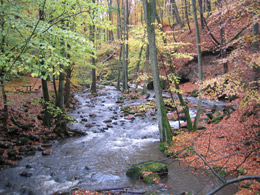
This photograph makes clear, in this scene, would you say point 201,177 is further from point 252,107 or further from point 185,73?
point 185,73

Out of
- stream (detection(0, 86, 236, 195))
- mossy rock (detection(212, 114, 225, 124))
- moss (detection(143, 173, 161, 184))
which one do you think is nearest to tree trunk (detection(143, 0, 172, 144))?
stream (detection(0, 86, 236, 195))

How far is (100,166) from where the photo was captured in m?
7.18

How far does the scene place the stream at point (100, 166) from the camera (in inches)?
221

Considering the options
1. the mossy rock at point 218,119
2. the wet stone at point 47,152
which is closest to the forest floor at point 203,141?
the wet stone at point 47,152

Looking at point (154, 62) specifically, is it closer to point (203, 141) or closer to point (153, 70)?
point (153, 70)

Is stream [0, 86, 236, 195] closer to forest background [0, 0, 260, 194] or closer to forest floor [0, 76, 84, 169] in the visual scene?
forest floor [0, 76, 84, 169]

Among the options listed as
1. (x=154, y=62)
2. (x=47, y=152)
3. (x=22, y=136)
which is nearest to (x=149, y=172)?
(x=154, y=62)

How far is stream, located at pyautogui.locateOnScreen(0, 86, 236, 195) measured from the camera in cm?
561

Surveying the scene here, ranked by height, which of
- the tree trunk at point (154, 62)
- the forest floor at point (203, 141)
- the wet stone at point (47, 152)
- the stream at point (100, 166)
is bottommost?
the stream at point (100, 166)

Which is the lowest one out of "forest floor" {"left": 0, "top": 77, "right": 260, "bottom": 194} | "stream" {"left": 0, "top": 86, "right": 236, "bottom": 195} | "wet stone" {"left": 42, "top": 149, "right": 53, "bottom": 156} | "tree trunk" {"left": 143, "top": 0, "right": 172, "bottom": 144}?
"stream" {"left": 0, "top": 86, "right": 236, "bottom": 195}

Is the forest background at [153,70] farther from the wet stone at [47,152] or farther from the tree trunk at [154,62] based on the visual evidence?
the wet stone at [47,152]

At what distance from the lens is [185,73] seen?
2314 centimetres

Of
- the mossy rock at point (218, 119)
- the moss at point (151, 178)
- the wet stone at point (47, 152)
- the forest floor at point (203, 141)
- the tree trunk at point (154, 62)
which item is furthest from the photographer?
the mossy rock at point (218, 119)

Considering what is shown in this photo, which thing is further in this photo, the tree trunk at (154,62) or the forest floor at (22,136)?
the tree trunk at (154,62)
